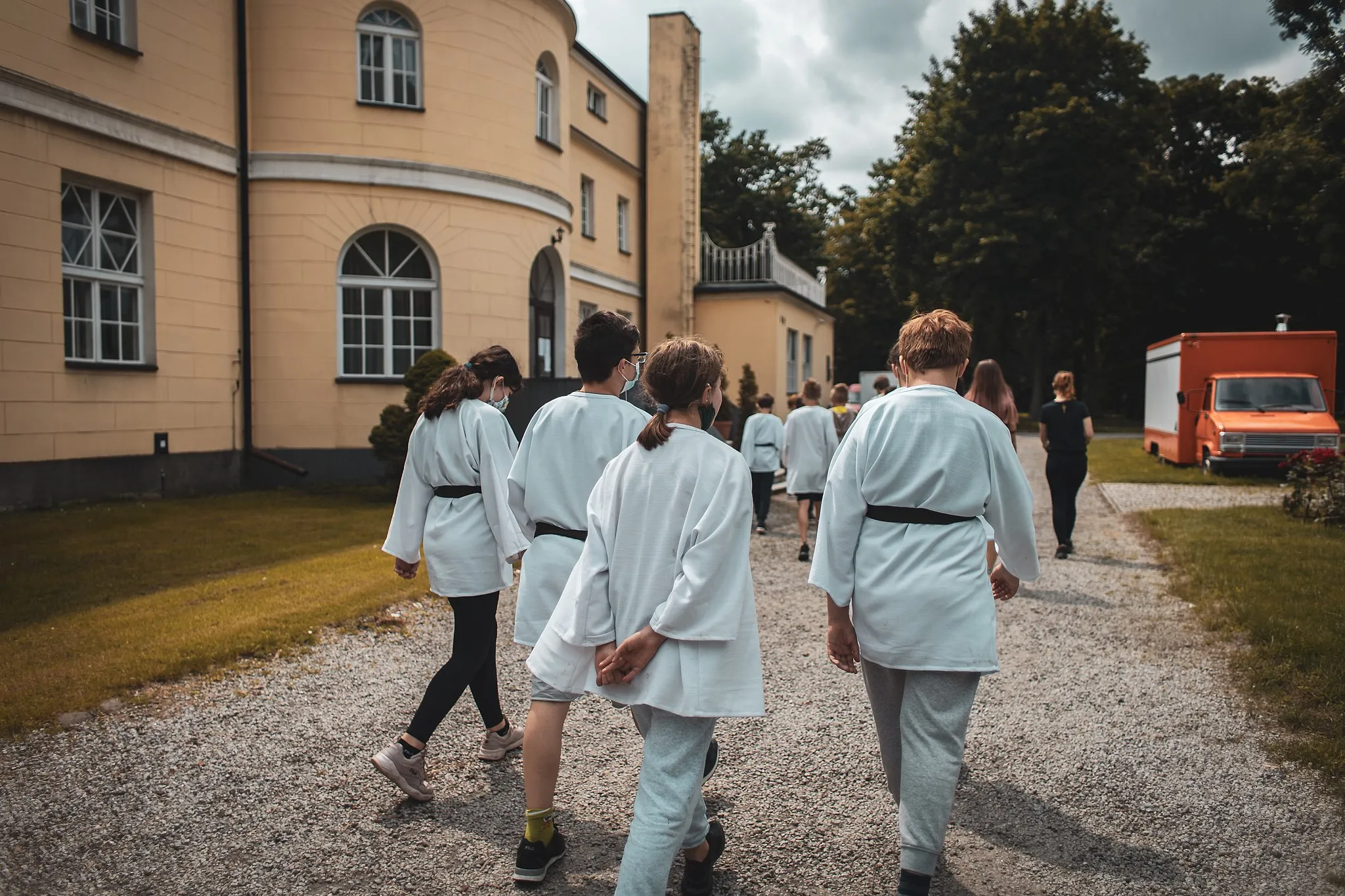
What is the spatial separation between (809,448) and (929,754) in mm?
8171

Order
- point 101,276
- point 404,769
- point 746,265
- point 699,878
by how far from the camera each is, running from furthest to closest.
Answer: point 746,265
point 101,276
point 404,769
point 699,878

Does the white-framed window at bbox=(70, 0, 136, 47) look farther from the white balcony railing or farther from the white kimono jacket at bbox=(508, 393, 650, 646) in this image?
the white balcony railing

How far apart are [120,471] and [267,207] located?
4629mm

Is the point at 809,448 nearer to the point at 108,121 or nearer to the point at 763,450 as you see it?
the point at 763,450

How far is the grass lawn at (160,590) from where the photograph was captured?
588 cm

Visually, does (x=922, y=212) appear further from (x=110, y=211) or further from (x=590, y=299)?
(x=110, y=211)

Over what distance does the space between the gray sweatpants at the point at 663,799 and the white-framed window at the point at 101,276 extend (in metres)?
11.9

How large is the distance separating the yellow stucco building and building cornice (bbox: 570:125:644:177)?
76.4 inches

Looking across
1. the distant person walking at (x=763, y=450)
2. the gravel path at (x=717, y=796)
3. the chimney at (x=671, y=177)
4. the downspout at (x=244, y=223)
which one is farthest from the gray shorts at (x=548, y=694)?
the chimney at (x=671, y=177)

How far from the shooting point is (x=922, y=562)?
3.43m

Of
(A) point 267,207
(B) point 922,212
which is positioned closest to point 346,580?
(A) point 267,207

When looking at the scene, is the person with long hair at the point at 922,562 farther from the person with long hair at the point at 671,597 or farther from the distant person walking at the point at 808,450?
the distant person walking at the point at 808,450

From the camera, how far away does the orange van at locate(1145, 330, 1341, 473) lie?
1839cm

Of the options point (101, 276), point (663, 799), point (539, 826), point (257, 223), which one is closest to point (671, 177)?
point (257, 223)
